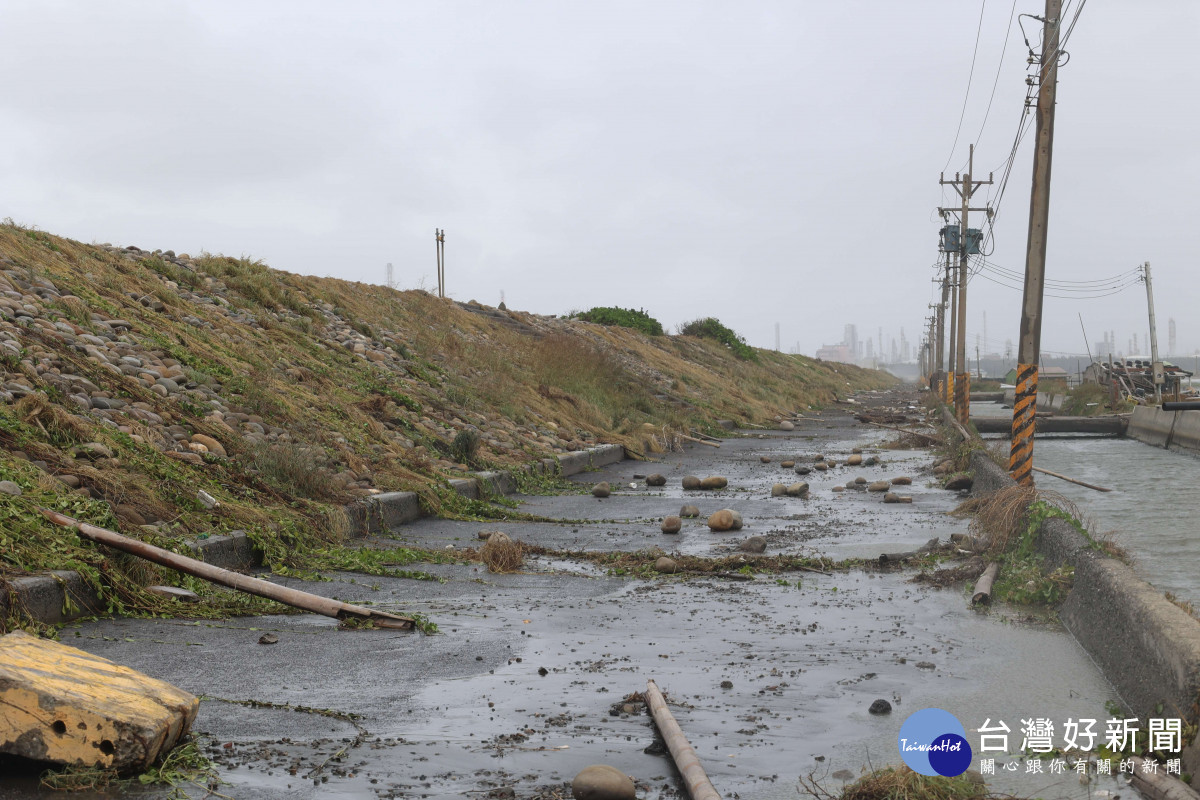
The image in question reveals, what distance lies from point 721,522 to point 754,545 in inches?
60.7

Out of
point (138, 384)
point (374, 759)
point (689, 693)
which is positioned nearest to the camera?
point (374, 759)

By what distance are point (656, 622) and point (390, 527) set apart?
15.1 feet

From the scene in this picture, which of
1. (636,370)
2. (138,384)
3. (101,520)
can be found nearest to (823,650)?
(101,520)

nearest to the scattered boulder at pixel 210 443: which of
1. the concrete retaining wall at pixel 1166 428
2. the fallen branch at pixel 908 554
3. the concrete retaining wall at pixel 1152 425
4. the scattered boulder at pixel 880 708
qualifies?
the fallen branch at pixel 908 554

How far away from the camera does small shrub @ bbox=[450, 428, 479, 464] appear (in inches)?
546

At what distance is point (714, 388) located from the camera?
122 feet

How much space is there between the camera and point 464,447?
14.0 metres

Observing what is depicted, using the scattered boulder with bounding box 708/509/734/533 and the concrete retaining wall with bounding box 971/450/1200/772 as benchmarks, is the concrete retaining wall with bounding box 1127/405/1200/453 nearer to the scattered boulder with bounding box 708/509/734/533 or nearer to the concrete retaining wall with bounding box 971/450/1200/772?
the scattered boulder with bounding box 708/509/734/533

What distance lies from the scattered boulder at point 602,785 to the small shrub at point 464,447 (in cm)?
1049

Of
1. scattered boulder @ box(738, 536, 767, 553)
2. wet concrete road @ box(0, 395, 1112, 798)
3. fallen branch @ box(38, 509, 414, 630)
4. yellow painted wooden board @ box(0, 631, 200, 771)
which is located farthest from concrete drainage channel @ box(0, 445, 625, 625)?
scattered boulder @ box(738, 536, 767, 553)

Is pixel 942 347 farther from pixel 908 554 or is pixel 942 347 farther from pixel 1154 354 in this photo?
pixel 908 554

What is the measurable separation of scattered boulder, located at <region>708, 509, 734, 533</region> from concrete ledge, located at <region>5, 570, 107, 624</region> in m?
6.09

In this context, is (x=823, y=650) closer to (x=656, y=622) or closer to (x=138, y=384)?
(x=656, y=622)

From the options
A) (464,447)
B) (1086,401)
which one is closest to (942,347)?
(1086,401)
